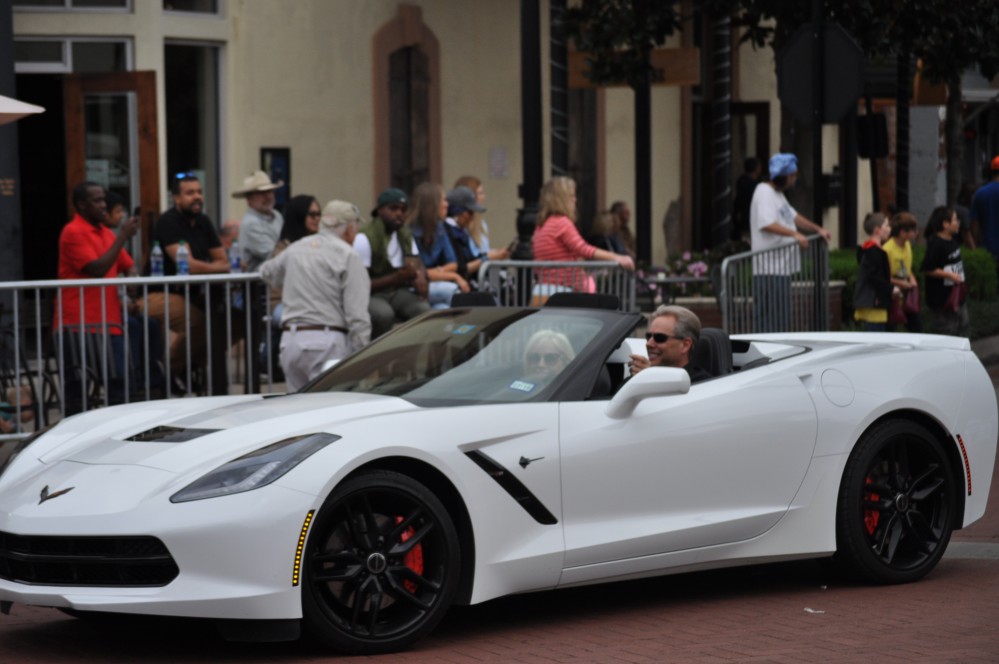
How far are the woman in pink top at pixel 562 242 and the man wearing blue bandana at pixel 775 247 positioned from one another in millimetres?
1842

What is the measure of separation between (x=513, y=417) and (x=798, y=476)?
1.40 meters

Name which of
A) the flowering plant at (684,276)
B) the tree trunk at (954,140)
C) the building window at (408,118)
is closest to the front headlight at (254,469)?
the flowering plant at (684,276)

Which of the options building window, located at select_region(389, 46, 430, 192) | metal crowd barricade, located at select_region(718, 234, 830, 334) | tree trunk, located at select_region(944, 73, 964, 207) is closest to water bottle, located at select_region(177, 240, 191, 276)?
metal crowd barricade, located at select_region(718, 234, 830, 334)

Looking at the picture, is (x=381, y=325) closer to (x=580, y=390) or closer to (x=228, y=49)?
(x=580, y=390)

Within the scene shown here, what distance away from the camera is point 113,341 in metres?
11.1

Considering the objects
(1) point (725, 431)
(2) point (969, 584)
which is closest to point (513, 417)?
(1) point (725, 431)

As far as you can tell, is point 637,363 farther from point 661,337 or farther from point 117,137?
point 117,137

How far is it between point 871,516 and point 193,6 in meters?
12.3

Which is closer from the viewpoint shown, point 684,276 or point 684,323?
point 684,323

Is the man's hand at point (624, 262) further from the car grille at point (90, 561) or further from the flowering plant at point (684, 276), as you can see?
the car grille at point (90, 561)

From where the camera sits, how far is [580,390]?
710 centimetres

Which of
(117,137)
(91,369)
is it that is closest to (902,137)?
(117,137)

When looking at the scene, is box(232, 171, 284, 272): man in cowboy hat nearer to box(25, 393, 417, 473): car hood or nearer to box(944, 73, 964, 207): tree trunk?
box(25, 393, 417, 473): car hood

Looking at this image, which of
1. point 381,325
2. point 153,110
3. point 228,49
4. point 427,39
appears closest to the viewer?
point 381,325
